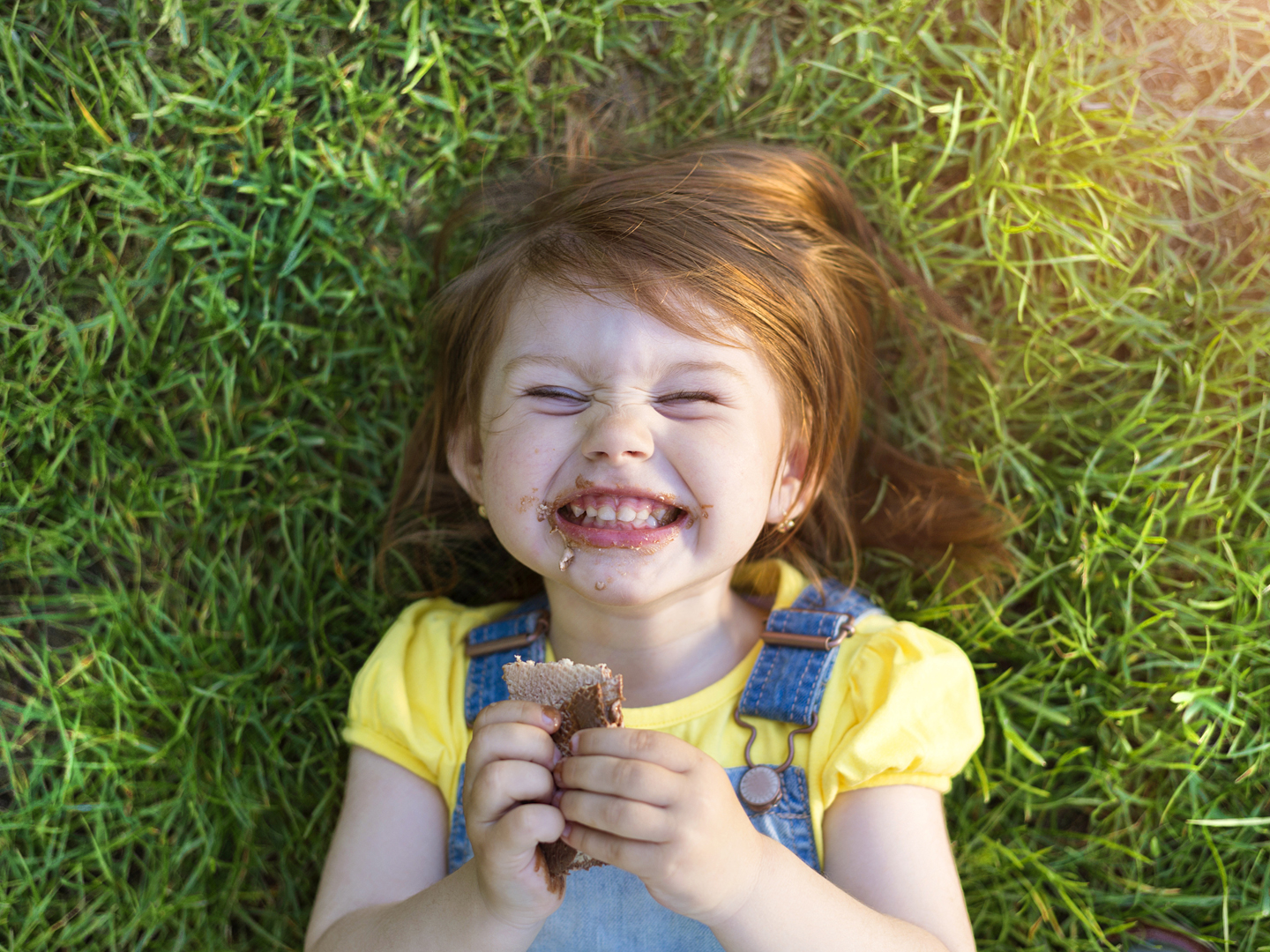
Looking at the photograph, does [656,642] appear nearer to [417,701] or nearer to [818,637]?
[818,637]

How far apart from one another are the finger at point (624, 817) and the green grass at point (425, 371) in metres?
0.93

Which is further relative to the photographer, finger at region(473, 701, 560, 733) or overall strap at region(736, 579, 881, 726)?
overall strap at region(736, 579, 881, 726)

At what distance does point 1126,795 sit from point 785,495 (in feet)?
3.04

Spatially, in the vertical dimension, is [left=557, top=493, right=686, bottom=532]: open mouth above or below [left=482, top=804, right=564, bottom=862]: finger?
above

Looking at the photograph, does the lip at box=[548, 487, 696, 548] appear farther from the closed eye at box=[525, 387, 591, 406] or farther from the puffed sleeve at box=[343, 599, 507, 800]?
the puffed sleeve at box=[343, 599, 507, 800]

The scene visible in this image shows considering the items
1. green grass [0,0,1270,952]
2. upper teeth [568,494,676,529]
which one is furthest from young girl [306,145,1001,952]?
green grass [0,0,1270,952]

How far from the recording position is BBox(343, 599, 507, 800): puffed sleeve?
182 cm

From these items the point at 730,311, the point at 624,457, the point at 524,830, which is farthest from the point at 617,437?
the point at 524,830

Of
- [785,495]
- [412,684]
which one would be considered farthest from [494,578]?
[785,495]

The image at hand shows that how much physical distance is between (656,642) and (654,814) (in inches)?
20.9

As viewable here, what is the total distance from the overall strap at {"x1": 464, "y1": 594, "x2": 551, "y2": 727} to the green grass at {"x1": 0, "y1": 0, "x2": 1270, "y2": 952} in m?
0.33

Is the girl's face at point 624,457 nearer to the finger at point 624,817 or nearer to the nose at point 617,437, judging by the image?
the nose at point 617,437

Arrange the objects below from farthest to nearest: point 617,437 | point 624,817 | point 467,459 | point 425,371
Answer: point 425,371, point 467,459, point 617,437, point 624,817

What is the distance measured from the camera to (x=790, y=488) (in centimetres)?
180
